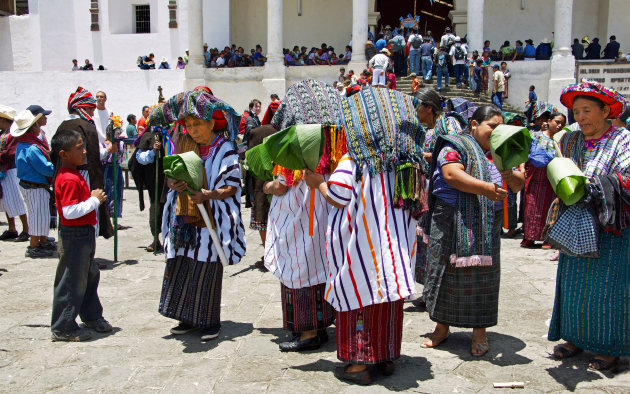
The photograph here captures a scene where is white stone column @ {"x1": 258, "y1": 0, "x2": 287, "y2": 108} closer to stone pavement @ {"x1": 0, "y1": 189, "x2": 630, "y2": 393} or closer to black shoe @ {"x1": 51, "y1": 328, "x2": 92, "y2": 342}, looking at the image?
stone pavement @ {"x1": 0, "y1": 189, "x2": 630, "y2": 393}

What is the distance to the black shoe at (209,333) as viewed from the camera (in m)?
4.85

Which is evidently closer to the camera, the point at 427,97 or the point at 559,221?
the point at 559,221

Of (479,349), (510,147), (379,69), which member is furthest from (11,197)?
(379,69)

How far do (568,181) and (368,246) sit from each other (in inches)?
51.6

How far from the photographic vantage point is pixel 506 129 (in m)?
4.04

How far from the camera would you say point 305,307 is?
459 cm

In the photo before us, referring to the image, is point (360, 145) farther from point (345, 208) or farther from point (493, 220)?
point (493, 220)

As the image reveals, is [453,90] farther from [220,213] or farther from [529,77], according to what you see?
[220,213]

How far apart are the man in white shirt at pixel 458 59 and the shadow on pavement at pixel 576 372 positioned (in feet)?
56.1

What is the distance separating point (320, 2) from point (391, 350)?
26.4m

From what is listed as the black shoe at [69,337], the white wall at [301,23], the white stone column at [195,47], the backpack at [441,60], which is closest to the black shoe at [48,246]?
the black shoe at [69,337]

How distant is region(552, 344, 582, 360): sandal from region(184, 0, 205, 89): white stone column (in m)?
21.7

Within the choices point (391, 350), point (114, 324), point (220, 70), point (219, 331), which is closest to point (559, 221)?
point (391, 350)

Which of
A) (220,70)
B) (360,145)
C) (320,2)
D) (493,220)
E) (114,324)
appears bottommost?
(114,324)
